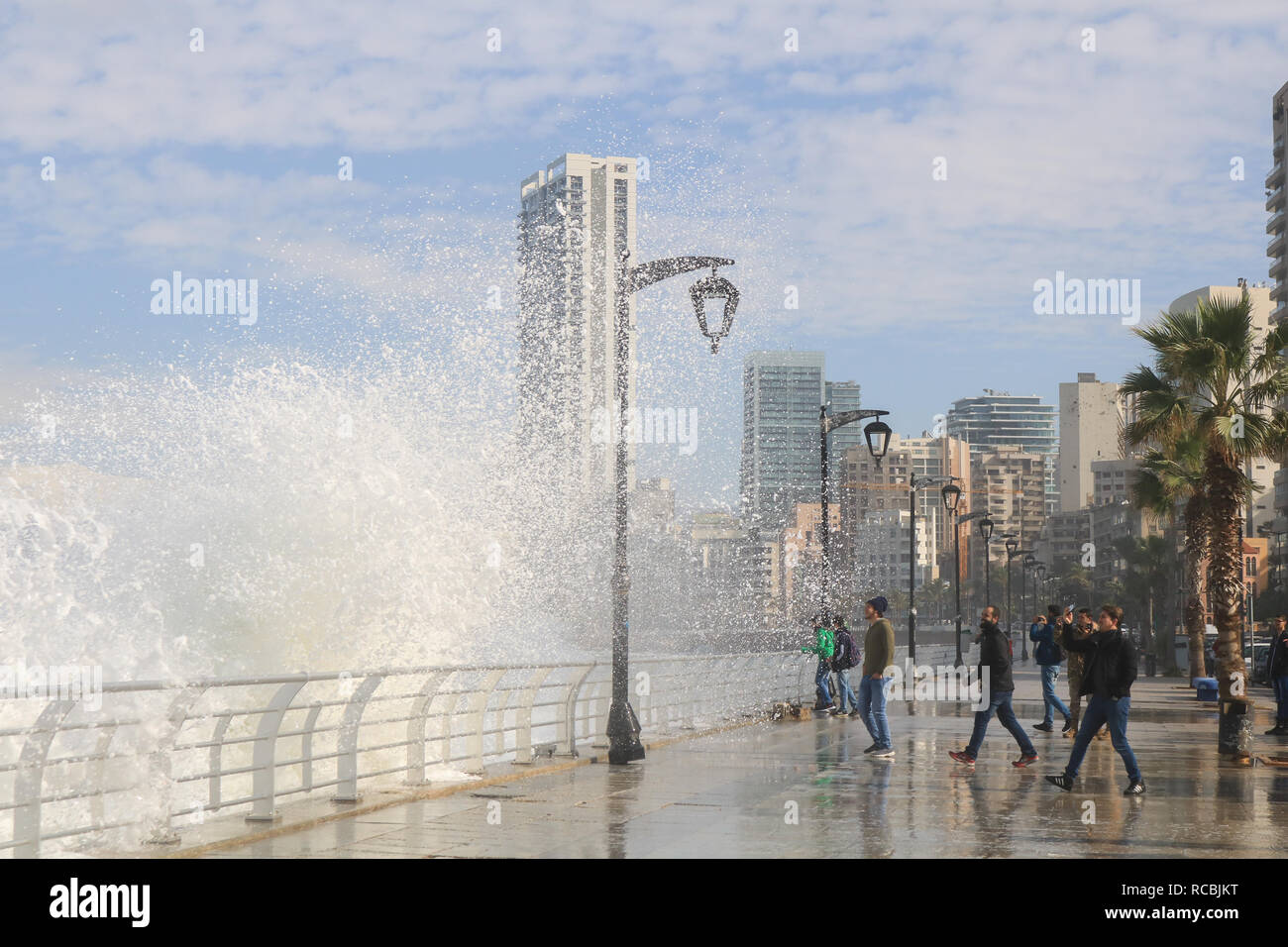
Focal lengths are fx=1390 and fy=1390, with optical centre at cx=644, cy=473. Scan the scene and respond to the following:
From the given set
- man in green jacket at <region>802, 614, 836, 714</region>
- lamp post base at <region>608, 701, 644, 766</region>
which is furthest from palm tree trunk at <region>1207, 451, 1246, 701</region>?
lamp post base at <region>608, 701, 644, 766</region>

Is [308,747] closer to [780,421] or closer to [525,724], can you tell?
[525,724]

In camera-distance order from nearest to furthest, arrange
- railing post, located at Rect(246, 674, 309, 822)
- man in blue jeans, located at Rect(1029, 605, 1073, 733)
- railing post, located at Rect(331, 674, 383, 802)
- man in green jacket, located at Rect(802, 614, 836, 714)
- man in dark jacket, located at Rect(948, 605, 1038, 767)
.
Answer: railing post, located at Rect(246, 674, 309, 822) → railing post, located at Rect(331, 674, 383, 802) → man in dark jacket, located at Rect(948, 605, 1038, 767) → man in blue jeans, located at Rect(1029, 605, 1073, 733) → man in green jacket, located at Rect(802, 614, 836, 714)

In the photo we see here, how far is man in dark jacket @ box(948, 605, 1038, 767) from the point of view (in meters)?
15.7

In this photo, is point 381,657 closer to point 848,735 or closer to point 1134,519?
point 848,735

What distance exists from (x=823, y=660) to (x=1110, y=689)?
13.1 m

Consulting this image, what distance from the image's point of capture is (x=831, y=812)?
11.7 metres

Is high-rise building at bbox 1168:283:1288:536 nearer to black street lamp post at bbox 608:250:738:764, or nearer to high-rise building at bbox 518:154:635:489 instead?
high-rise building at bbox 518:154:635:489

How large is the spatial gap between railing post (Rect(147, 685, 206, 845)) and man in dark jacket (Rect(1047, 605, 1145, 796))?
8.28 metres

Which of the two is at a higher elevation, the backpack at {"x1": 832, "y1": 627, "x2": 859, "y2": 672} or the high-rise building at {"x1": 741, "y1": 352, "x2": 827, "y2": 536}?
the high-rise building at {"x1": 741, "y1": 352, "x2": 827, "y2": 536}

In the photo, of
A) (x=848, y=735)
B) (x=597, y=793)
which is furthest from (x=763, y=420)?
(x=597, y=793)

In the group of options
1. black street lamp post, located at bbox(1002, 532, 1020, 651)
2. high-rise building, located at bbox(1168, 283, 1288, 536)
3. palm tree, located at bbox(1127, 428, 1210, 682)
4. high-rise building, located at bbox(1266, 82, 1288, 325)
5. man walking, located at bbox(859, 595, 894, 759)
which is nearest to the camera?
man walking, located at bbox(859, 595, 894, 759)

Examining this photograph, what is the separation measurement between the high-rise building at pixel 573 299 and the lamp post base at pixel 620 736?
3.14 meters

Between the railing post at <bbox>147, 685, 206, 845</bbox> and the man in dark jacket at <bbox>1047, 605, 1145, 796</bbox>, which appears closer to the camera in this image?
the railing post at <bbox>147, 685, 206, 845</bbox>
